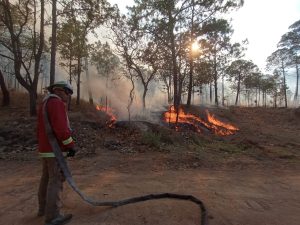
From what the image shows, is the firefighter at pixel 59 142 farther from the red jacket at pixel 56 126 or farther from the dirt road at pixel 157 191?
the dirt road at pixel 157 191

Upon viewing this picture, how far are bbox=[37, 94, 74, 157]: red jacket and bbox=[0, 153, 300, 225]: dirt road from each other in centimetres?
115

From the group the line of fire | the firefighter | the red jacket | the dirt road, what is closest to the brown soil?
the dirt road

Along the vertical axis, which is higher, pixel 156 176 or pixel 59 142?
pixel 59 142

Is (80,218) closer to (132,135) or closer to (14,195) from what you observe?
(14,195)

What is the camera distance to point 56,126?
4848 millimetres

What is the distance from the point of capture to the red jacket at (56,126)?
486 cm

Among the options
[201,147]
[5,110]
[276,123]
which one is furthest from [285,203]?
[276,123]

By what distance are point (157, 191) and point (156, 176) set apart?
157 cm

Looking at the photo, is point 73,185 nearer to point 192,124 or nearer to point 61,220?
point 61,220

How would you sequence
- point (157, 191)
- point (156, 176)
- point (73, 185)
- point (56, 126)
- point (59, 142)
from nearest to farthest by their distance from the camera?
point (56, 126)
point (59, 142)
point (73, 185)
point (157, 191)
point (156, 176)

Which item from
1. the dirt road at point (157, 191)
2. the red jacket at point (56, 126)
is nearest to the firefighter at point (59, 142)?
the red jacket at point (56, 126)

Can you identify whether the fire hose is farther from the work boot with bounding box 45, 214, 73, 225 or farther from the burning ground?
the burning ground

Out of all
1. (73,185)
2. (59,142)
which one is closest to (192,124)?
(73,185)

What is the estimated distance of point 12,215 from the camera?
556 cm
